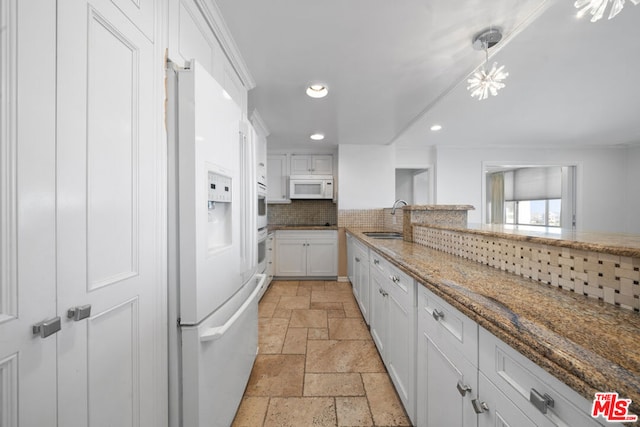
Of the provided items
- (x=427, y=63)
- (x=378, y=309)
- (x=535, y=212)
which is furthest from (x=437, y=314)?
(x=535, y=212)

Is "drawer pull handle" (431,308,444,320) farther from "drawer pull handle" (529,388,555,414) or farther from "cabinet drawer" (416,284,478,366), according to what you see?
"drawer pull handle" (529,388,555,414)

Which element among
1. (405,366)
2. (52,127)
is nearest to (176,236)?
(52,127)

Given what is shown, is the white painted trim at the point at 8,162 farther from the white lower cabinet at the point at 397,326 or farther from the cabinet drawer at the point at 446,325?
the white lower cabinet at the point at 397,326

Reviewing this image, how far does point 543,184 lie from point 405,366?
22.8 ft

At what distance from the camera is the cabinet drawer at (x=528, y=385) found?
455mm

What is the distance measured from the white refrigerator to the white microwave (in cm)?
296

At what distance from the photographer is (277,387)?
157 cm

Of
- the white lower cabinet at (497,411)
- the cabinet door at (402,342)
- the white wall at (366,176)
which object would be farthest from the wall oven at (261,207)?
the white lower cabinet at (497,411)

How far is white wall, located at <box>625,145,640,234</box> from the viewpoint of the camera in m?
4.28

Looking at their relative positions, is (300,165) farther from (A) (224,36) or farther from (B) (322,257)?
(A) (224,36)

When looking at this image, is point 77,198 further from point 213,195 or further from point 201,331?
point 201,331

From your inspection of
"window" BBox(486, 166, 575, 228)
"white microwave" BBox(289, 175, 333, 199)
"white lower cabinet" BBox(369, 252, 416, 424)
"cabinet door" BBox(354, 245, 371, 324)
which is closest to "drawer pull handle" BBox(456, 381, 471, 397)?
"white lower cabinet" BBox(369, 252, 416, 424)

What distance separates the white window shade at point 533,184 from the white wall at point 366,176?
4068 mm

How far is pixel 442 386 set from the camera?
3.04ft
